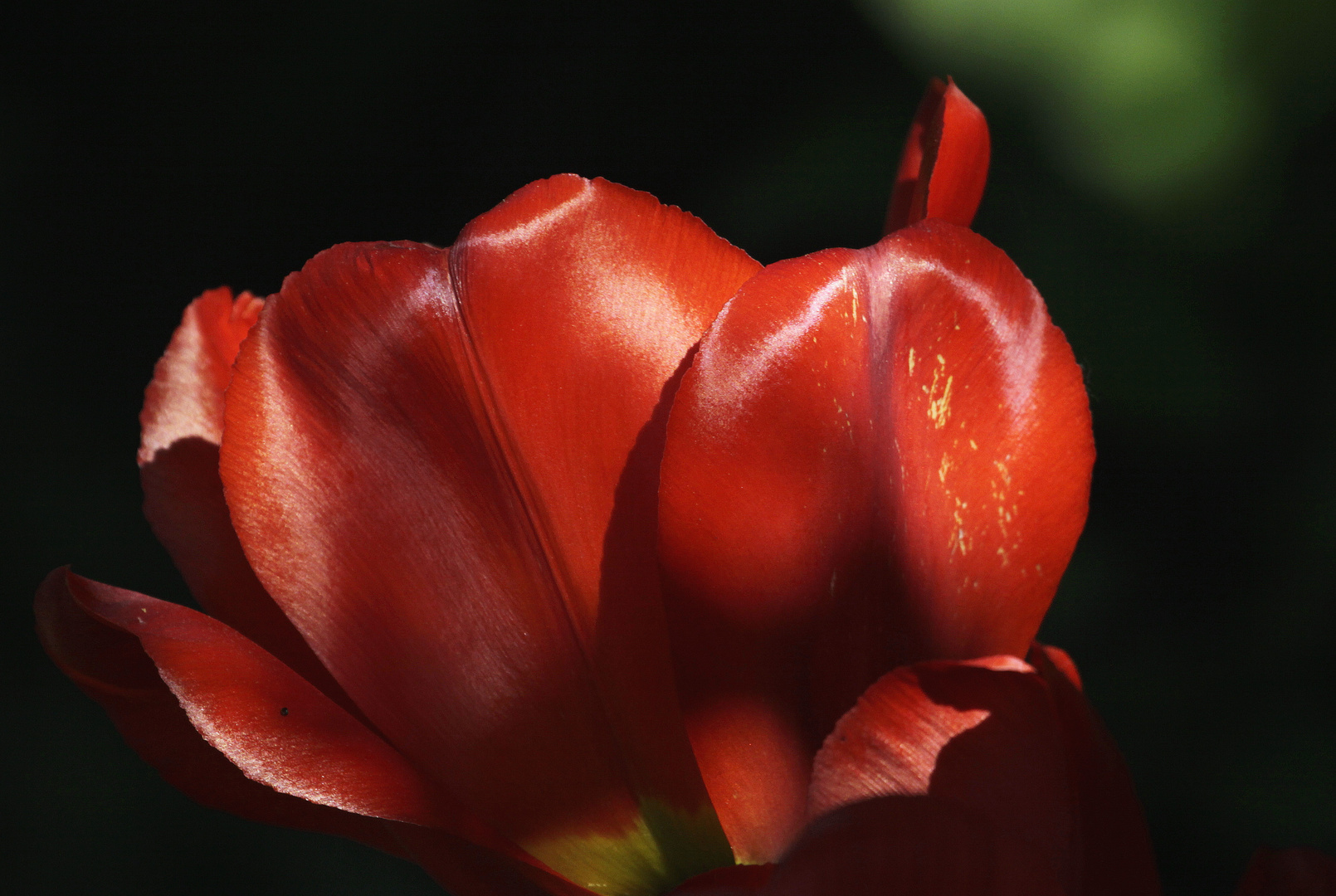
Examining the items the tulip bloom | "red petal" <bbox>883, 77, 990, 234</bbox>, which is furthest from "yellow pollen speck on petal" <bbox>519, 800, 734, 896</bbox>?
"red petal" <bbox>883, 77, 990, 234</bbox>

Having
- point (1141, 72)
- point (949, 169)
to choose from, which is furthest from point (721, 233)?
Answer: point (949, 169)

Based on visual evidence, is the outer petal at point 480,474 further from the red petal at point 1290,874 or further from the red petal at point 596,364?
the red petal at point 1290,874

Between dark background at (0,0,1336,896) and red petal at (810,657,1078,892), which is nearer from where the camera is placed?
red petal at (810,657,1078,892)

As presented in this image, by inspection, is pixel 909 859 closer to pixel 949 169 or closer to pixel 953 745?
pixel 953 745

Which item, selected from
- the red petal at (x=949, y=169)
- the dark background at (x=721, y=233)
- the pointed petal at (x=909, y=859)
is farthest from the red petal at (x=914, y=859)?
the dark background at (x=721, y=233)

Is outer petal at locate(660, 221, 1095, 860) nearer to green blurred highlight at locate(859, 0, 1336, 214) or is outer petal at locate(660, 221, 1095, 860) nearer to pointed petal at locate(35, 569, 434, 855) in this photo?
pointed petal at locate(35, 569, 434, 855)
